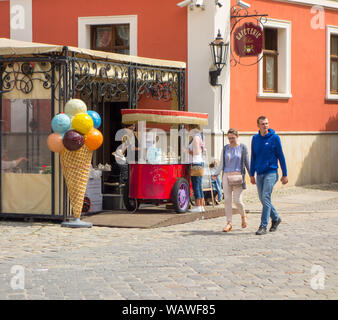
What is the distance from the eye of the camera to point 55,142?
12195mm

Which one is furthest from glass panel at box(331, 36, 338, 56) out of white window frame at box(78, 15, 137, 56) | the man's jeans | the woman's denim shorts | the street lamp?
the man's jeans

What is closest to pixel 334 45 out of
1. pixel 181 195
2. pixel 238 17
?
pixel 238 17

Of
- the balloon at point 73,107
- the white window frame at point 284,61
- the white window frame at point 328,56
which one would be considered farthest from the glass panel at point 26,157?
the white window frame at point 328,56

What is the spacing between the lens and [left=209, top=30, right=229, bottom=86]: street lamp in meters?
17.3

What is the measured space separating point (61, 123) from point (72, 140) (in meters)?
0.36

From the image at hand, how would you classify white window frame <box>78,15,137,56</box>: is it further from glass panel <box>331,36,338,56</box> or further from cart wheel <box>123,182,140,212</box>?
glass panel <box>331,36,338,56</box>

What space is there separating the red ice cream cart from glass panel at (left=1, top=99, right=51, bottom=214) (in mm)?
1648

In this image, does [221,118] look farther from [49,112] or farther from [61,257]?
[61,257]

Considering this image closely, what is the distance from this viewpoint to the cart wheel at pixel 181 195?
1361 cm

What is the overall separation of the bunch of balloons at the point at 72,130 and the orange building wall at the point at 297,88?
6.44 metres

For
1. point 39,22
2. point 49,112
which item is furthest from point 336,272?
point 39,22

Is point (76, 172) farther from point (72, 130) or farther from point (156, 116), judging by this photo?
point (156, 116)

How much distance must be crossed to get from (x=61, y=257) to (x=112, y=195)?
5197mm

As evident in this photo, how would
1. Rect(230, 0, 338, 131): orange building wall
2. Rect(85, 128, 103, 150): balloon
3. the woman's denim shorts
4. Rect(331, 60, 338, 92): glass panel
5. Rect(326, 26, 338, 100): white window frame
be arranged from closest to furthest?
Rect(85, 128, 103, 150): balloon
the woman's denim shorts
Rect(230, 0, 338, 131): orange building wall
Rect(326, 26, 338, 100): white window frame
Rect(331, 60, 338, 92): glass panel
